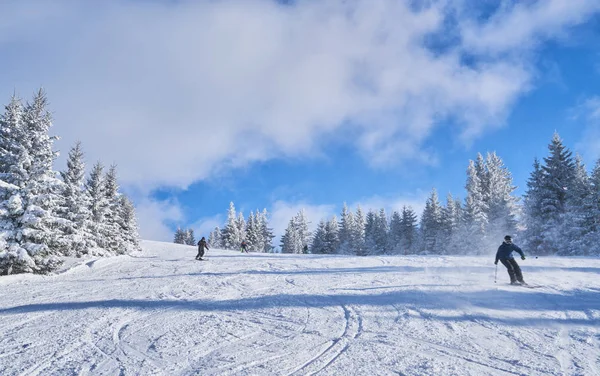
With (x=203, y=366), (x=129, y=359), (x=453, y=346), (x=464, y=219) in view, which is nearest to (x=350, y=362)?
(x=453, y=346)

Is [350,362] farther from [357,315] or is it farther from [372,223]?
[372,223]

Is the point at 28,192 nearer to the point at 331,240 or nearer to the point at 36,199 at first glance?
the point at 36,199

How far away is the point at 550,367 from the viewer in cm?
527

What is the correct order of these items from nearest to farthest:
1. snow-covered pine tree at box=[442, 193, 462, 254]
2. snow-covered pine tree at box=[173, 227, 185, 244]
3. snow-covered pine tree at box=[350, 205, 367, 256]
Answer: snow-covered pine tree at box=[442, 193, 462, 254] → snow-covered pine tree at box=[350, 205, 367, 256] → snow-covered pine tree at box=[173, 227, 185, 244]

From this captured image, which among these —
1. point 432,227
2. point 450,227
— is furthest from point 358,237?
point 450,227

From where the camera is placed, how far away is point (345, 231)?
68625 millimetres

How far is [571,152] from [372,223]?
37310 mm

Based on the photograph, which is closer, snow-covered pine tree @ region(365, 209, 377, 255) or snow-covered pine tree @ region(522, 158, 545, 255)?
snow-covered pine tree @ region(522, 158, 545, 255)

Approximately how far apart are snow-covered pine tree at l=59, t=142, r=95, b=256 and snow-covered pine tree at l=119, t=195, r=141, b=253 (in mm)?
7659

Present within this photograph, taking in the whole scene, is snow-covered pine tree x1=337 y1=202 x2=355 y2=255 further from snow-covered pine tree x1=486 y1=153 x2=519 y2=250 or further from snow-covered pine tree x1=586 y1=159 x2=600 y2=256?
snow-covered pine tree x1=586 y1=159 x2=600 y2=256

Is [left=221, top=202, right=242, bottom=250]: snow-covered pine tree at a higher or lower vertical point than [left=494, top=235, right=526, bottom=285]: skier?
higher

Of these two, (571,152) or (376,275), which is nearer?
(376,275)

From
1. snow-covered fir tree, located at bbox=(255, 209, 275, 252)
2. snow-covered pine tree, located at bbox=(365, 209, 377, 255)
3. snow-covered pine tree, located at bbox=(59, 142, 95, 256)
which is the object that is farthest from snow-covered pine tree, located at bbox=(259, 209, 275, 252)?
snow-covered pine tree, located at bbox=(59, 142, 95, 256)

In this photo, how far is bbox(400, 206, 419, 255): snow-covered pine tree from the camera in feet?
210
